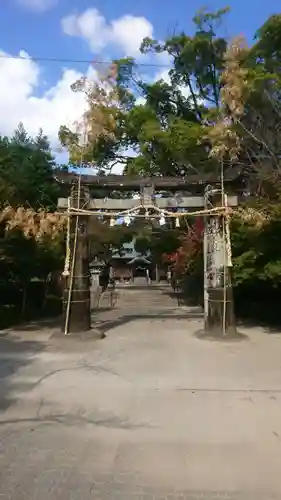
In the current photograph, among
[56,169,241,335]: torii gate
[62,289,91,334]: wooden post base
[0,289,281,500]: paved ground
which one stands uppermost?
[56,169,241,335]: torii gate

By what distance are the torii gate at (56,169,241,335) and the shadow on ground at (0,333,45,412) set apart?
1.41 meters

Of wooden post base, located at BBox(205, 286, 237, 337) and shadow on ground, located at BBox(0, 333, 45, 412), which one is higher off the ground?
wooden post base, located at BBox(205, 286, 237, 337)

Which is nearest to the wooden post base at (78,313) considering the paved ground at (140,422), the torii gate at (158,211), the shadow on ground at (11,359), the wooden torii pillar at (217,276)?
the torii gate at (158,211)

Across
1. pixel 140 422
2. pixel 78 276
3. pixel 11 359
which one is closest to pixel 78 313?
pixel 78 276

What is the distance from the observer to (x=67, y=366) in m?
10.1

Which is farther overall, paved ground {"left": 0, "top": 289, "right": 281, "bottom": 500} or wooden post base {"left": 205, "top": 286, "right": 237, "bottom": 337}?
wooden post base {"left": 205, "top": 286, "right": 237, "bottom": 337}

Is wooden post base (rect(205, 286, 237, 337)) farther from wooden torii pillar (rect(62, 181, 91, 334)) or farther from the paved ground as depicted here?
wooden torii pillar (rect(62, 181, 91, 334))

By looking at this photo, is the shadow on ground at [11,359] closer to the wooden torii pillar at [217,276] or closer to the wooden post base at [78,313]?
the wooden post base at [78,313]

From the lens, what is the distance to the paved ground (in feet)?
14.9

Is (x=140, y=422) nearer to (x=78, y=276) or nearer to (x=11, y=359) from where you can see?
(x=11, y=359)

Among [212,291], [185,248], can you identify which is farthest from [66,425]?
[185,248]

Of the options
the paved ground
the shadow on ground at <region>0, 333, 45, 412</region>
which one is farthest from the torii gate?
the paved ground

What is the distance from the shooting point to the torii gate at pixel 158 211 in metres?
13.7

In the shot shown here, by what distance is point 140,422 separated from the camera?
6.50m
